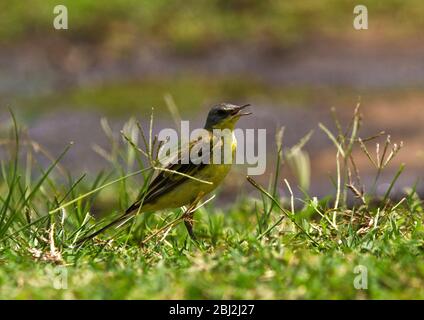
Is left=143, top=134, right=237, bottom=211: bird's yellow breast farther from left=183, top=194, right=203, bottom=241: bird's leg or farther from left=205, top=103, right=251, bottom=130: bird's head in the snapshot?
left=205, top=103, right=251, bottom=130: bird's head

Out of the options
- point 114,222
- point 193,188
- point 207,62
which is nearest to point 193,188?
point 193,188

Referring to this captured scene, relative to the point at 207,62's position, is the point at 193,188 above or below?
below

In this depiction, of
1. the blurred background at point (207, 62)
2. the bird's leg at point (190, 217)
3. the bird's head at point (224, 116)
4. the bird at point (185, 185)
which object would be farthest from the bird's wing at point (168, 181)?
the blurred background at point (207, 62)

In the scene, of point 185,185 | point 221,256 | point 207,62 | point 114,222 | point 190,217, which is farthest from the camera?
point 207,62

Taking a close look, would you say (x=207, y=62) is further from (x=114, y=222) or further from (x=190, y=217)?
(x=114, y=222)

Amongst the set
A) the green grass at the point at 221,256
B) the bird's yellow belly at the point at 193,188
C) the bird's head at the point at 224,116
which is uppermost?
the bird's head at the point at 224,116

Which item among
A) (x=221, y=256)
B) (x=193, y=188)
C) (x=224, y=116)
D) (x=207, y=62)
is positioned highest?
(x=207, y=62)

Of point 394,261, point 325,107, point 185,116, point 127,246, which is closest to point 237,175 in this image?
point 185,116

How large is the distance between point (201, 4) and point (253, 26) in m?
1.07

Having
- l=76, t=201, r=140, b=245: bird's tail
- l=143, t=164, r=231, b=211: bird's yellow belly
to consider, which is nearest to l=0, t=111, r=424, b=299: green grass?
l=76, t=201, r=140, b=245: bird's tail

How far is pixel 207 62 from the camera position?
55.1ft

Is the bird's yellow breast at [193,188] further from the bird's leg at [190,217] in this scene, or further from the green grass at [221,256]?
the green grass at [221,256]

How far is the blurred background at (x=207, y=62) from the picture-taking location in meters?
14.4
